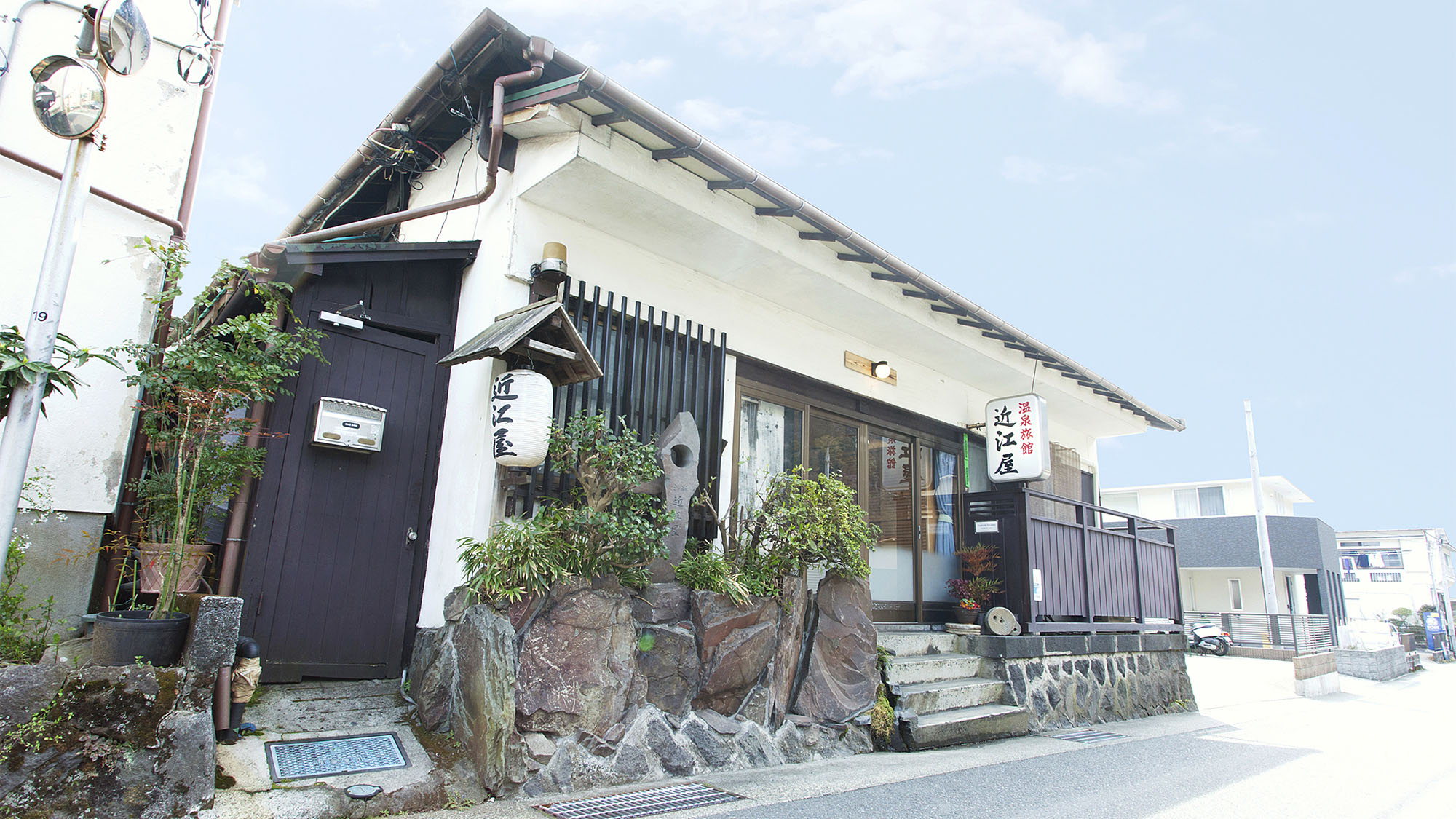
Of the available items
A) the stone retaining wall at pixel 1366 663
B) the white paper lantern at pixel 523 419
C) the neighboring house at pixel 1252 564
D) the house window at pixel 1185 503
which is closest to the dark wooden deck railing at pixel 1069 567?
the white paper lantern at pixel 523 419

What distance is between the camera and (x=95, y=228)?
4891 mm

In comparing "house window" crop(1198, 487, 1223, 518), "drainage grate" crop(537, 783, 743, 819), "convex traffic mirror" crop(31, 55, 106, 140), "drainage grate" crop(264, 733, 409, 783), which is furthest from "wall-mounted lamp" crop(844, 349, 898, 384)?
"house window" crop(1198, 487, 1223, 518)

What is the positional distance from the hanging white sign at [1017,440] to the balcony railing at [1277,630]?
5.54 metres

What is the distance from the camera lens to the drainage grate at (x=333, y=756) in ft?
12.1

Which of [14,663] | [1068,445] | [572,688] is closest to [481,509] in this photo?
[572,688]

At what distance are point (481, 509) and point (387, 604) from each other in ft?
3.16

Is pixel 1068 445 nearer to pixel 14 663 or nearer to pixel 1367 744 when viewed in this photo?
pixel 1367 744

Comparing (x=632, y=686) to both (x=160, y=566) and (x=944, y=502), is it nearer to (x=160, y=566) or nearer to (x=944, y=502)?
(x=160, y=566)

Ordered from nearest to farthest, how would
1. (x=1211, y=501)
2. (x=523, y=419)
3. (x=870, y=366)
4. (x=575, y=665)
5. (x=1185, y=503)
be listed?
(x=575, y=665), (x=523, y=419), (x=870, y=366), (x=1211, y=501), (x=1185, y=503)

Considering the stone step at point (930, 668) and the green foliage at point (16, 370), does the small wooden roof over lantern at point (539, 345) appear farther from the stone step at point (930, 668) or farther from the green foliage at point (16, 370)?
the stone step at point (930, 668)

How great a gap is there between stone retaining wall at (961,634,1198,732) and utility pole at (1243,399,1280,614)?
10530 mm

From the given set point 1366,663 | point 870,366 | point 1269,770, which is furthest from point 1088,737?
point 1366,663

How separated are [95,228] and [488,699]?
159 inches

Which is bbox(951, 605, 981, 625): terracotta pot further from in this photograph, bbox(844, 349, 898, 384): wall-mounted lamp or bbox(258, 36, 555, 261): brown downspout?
bbox(258, 36, 555, 261): brown downspout
